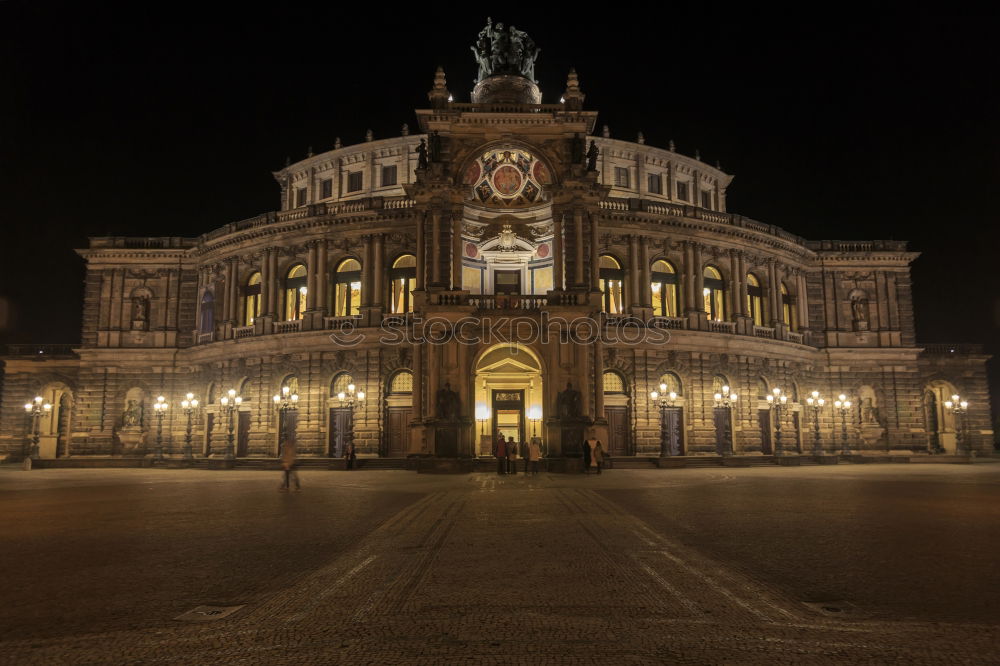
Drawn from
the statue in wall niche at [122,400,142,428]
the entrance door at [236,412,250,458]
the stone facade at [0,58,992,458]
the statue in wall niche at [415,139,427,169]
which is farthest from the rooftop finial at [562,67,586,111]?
the statue in wall niche at [122,400,142,428]

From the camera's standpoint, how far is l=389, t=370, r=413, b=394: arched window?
43125 millimetres

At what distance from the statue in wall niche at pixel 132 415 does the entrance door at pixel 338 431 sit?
14958 mm

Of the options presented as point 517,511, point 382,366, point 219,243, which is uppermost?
point 219,243

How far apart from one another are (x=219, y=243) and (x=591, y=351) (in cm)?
2779

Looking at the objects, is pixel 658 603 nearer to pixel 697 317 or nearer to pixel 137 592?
pixel 137 592

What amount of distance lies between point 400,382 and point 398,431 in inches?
117

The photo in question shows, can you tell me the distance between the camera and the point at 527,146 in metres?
39.2

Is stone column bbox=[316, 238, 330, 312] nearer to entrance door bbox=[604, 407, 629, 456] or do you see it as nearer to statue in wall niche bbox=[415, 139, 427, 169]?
statue in wall niche bbox=[415, 139, 427, 169]

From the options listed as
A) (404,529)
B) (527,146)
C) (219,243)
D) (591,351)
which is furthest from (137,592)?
(219,243)

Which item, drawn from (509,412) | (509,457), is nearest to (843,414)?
(509,412)

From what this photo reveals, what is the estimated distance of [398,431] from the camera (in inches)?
1676

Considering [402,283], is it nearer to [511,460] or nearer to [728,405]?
[511,460]

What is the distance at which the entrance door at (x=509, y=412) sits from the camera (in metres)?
40.6

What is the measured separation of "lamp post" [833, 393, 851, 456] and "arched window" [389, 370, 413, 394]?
27300mm
